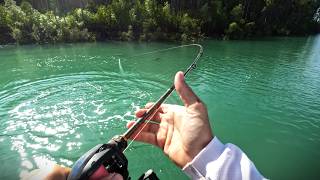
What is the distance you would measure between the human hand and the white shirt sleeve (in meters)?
0.25

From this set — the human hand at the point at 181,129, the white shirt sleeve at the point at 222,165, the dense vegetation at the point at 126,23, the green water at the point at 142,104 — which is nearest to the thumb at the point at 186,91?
the human hand at the point at 181,129

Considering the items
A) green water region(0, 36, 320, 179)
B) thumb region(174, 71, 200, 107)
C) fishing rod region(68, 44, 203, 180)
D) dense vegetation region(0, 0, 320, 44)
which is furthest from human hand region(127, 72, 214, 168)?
dense vegetation region(0, 0, 320, 44)

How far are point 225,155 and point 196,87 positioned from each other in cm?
988

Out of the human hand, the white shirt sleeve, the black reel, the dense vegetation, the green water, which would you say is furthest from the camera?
the dense vegetation

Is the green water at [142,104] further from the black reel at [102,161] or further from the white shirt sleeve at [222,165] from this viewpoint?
the white shirt sleeve at [222,165]

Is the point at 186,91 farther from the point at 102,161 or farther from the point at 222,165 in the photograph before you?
the point at 102,161

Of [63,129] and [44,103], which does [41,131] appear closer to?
[63,129]

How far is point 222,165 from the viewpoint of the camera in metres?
2.31

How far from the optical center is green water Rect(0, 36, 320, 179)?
22.4 feet

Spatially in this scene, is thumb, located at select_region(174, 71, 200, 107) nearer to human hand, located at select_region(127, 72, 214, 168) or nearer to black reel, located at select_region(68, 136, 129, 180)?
human hand, located at select_region(127, 72, 214, 168)

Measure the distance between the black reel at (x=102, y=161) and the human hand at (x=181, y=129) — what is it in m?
0.77

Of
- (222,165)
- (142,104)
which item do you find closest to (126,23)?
(142,104)

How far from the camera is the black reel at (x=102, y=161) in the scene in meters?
1.88

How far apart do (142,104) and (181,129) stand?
6.80 meters
